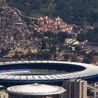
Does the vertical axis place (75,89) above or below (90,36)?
below

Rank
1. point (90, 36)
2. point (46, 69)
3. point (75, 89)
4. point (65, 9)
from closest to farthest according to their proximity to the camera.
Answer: point (75, 89), point (46, 69), point (90, 36), point (65, 9)

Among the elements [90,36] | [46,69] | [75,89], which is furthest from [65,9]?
[75,89]

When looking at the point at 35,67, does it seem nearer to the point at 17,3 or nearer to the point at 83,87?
the point at 83,87

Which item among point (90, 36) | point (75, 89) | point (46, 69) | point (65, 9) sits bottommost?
point (46, 69)

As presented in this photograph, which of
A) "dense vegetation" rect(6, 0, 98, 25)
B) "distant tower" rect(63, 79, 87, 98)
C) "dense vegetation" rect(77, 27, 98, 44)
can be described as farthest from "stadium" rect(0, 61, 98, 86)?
"dense vegetation" rect(6, 0, 98, 25)

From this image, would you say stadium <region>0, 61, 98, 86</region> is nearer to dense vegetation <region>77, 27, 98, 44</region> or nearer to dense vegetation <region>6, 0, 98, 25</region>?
dense vegetation <region>77, 27, 98, 44</region>

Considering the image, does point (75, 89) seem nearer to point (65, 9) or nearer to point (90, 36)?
point (90, 36)
